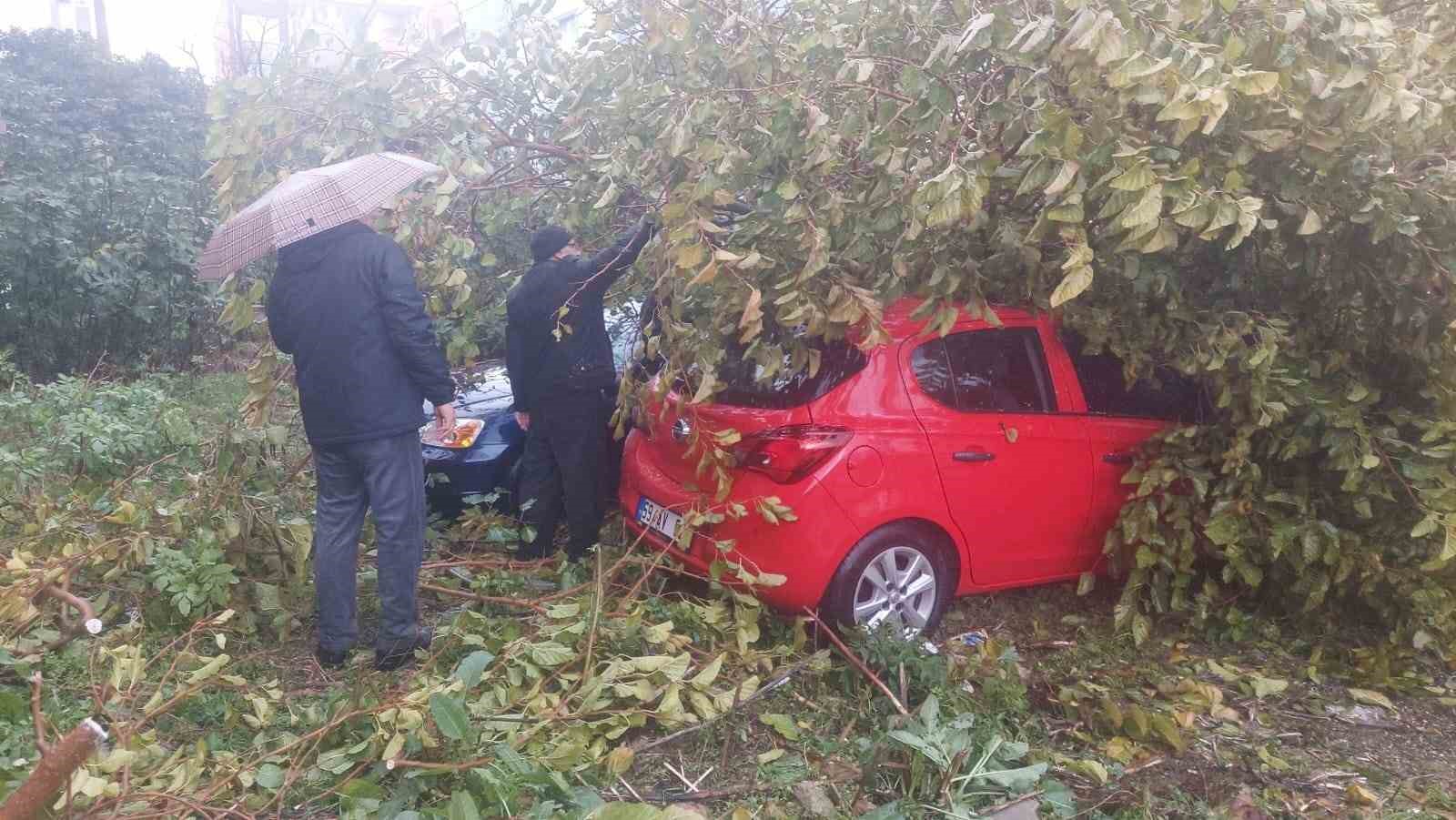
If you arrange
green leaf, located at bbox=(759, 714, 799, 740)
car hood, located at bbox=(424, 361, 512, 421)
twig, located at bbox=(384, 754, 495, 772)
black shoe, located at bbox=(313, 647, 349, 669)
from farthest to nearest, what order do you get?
car hood, located at bbox=(424, 361, 512, 421) → black shoe, located at bbox=(313, 647, 349, 669) → green leaf, located at bbox=(759, 714, 799, 740) → twig, located at bbox=(384, 754, 495, 772)

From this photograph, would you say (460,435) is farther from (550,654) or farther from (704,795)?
(704,795)

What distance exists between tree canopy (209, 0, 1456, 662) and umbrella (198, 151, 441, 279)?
0.33m

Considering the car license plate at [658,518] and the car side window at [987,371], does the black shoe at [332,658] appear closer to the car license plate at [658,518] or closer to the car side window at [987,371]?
the car license plate at [658,518]

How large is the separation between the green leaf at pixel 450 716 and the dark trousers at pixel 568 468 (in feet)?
6.18

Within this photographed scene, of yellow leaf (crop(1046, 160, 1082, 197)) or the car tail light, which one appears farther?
the car tail light

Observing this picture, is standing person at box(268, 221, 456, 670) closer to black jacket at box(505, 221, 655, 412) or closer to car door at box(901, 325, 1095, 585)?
black jacket at box(505, 221, 655, 412)

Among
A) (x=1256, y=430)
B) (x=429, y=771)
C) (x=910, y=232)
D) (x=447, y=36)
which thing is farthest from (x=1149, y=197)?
(x=447, y=36)

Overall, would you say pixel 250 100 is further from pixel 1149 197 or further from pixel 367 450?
pixel 1149 197

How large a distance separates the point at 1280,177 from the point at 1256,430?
4.01 ft

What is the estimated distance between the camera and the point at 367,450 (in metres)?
3.67

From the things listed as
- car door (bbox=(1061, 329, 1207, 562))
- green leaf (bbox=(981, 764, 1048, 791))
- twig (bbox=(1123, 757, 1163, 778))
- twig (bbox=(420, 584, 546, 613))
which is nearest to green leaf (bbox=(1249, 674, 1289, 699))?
twig (bbox=(1123, 757, 1163, 778))

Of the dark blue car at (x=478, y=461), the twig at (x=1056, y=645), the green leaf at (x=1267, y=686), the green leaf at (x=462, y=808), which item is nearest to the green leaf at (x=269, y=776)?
the green leaf at (x=462, y=808)

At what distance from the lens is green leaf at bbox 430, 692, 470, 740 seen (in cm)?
283

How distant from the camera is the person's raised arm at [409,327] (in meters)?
3.62
